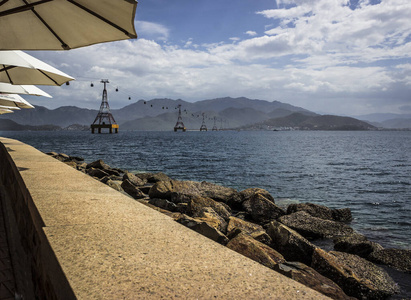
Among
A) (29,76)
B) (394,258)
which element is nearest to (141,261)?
(394,258)

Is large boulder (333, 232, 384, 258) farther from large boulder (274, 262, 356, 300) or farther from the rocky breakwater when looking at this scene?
large boulder (274, 262, 356, 300)

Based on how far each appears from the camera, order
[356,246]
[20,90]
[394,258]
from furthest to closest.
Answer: [20,90] → [356,246] → [394,258]

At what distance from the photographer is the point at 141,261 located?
5.56 ft

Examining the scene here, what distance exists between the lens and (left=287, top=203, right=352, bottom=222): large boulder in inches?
384

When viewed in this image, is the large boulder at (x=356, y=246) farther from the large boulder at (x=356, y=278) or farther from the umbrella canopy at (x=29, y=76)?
the umbrella canopy at (x=29, y=76)

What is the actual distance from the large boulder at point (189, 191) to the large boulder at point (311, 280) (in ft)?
19.6

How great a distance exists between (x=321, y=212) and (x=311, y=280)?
24.2ft

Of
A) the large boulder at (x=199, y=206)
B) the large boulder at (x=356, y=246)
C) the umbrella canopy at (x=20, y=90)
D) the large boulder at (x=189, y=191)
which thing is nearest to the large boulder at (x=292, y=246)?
the large boulder at (x=356, y=246)

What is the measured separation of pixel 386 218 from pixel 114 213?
37.7 ft

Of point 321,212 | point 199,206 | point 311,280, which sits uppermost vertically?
point 311,280

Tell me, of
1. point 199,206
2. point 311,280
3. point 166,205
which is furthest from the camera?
point 166,205

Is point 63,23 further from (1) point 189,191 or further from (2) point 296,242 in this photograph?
(1) point 189,191

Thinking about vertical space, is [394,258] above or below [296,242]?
below

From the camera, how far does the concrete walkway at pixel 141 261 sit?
1.39 m
